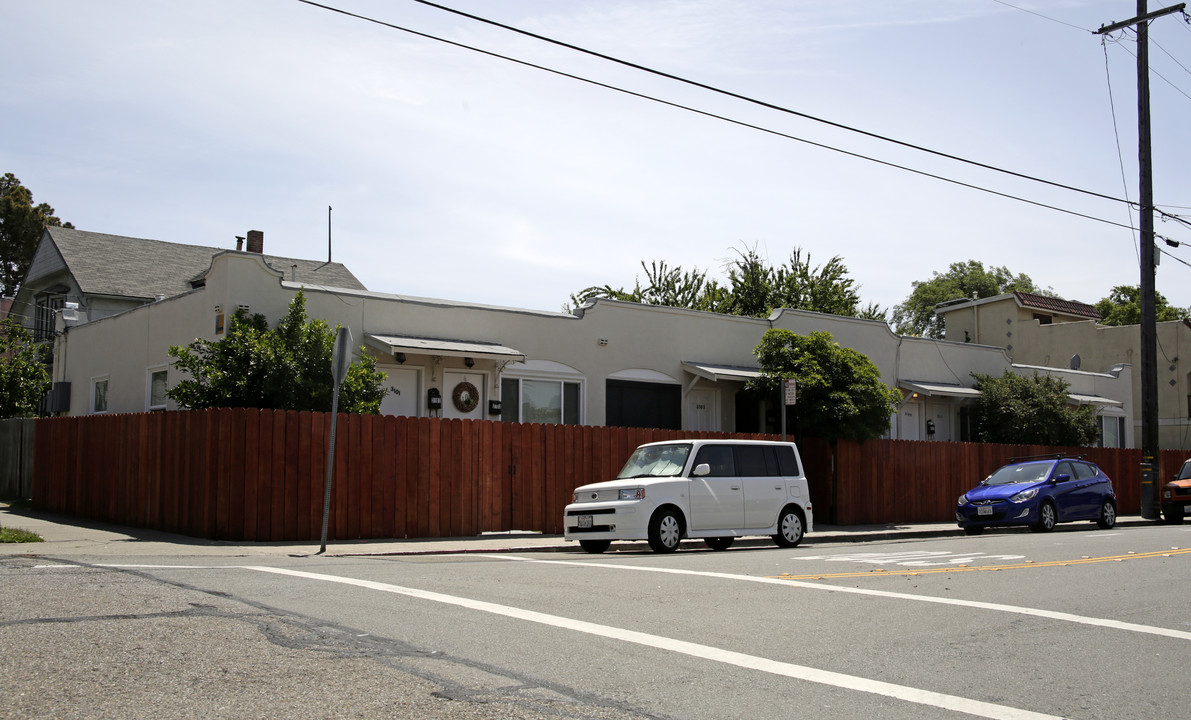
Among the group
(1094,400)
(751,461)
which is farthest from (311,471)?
(1094,400)

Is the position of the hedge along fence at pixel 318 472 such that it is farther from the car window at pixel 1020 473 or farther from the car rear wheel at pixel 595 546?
the car window at pixel 1020 473

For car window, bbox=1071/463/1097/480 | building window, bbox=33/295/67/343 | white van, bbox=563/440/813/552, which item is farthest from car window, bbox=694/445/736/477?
building window, bbox=33/295/67/343

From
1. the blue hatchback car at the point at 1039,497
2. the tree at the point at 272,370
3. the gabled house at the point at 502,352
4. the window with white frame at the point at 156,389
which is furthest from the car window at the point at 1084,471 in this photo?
the window with white frame at the point at 156,389

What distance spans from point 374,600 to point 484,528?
865cm

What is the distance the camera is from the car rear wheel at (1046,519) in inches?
805

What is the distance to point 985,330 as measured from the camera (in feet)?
145

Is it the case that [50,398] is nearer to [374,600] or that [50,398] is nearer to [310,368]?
[310,368]

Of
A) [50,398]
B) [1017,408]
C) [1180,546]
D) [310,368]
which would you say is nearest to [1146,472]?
[1017,408]

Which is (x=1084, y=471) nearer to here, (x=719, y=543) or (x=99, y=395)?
(x=719, y=543)

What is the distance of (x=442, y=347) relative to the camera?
1919 cm

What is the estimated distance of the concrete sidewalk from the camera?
41.8 feet

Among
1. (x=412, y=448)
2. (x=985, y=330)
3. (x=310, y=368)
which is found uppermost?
(x=985, y=330)

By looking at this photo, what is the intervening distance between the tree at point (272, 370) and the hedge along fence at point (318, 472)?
836 millimetres

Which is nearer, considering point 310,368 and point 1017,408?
point 310,368
